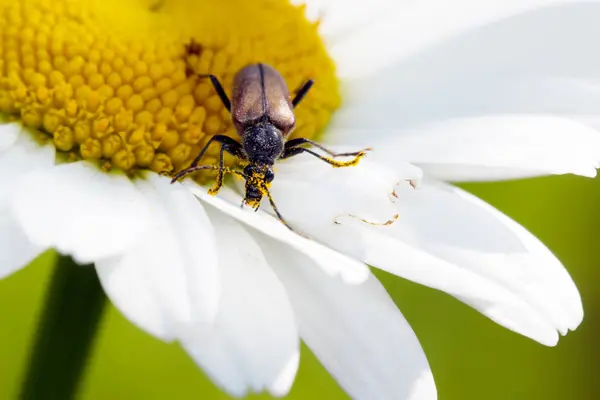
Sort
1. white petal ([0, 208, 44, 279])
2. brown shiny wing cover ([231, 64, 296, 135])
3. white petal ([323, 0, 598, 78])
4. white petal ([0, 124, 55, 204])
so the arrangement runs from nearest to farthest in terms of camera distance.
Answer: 1. white petal ([0, 208, 44, 279])
2. white petal ([0, 124, 55, 204])
3. brown shiny wing cover ([231, 64, 296, 135])
4. white petal ([323, 0, 598, 78])

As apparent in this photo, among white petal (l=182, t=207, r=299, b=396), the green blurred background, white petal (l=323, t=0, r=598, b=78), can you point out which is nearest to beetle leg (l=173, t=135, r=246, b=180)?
white petal (l=182, t=207, r=299, b=396)

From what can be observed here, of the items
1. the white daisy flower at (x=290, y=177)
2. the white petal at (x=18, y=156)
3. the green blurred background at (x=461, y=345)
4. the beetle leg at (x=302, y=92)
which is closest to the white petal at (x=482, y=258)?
the white daisy flower at (x=290, y=177)

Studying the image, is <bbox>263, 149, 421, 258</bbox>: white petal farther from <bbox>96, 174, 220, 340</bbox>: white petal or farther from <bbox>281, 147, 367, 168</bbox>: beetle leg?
<bbox>96, 174, 220, 340</bbox>: white petal

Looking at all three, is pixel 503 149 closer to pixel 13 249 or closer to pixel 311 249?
pixel 311 249

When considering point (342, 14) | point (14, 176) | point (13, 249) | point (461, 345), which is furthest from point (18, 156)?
point (461, 345)

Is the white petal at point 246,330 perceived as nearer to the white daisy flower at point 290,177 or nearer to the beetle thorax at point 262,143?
the white daisy flower at point 290,177

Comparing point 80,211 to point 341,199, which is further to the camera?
point 341,199

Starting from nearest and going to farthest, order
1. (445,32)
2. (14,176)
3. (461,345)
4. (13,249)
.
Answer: (13,249) → (14,176) → (445,32) → (461,345)
